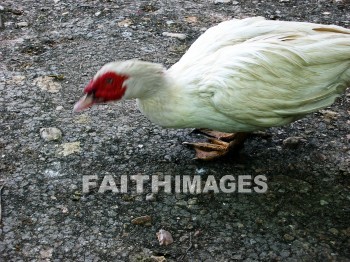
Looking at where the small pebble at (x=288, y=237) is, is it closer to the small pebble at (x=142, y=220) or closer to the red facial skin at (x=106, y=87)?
the small pebble at (x=142, y=220)

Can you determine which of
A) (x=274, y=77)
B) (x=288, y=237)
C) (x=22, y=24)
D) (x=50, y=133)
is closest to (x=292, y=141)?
(x=274, y=77)

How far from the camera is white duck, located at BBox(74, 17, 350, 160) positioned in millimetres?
3146

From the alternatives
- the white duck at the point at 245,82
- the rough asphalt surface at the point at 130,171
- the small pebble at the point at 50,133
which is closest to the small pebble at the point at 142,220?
the rough asphalt surface at the point at 130,171

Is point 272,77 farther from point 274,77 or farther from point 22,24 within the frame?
point 22,24

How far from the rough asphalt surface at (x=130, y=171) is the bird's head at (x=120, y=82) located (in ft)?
1.95

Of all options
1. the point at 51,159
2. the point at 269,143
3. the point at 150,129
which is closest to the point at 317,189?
the point at 269,143

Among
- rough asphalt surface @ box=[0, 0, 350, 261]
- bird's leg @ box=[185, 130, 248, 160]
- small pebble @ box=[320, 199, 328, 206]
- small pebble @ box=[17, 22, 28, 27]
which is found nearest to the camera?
rough asphalt surface @ box=[0, 0, 350, 261]

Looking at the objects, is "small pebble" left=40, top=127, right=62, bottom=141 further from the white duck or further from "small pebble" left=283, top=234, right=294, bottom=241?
"small pebble" left=283, top=234, right=294, bottom=241

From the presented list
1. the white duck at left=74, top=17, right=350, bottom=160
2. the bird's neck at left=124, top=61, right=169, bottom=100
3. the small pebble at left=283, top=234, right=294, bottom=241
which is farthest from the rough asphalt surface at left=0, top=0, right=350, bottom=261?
the bird's neck at left=124, top=61, right=169, bottom=100

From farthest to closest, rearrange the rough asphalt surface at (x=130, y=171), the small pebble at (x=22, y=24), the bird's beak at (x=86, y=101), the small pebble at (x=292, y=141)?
the small pebble at (x=22, y=24)
the small pebble at (x=292, y=141)
the bird's beak at (x=86, y=101)
the rough asphalt surface at (x=130, y=171)

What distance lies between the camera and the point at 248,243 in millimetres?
3074

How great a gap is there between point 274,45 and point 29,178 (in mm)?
1737

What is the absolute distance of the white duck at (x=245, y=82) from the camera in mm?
3146

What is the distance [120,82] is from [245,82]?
2.36 feet
